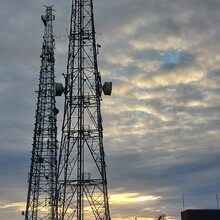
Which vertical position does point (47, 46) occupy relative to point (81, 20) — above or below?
above

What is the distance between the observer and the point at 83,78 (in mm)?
65438

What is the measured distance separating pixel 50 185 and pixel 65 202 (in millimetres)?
37681

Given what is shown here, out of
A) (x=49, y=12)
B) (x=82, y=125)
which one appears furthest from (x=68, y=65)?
(x=49, y=12)

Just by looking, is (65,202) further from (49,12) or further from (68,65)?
(49,12)

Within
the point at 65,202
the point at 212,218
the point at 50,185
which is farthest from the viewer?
the point at 50,185

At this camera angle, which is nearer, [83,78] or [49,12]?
[83,78]

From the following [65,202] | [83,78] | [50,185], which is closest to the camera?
[65,202]

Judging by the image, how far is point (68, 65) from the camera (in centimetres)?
6619

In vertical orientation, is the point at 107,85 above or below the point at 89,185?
above

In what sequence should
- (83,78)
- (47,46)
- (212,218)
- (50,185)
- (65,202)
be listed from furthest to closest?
(47,46), (50,185), (212,218), (83,78), (65,202)

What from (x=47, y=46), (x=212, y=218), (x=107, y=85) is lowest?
(x=212, y=218)

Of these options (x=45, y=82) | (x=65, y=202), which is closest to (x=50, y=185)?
(x=45, y=82)

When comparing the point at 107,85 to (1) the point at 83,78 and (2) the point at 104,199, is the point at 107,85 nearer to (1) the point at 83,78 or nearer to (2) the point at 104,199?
(1) the point at 83,78

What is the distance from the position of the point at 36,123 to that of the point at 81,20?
3831 centimetres
